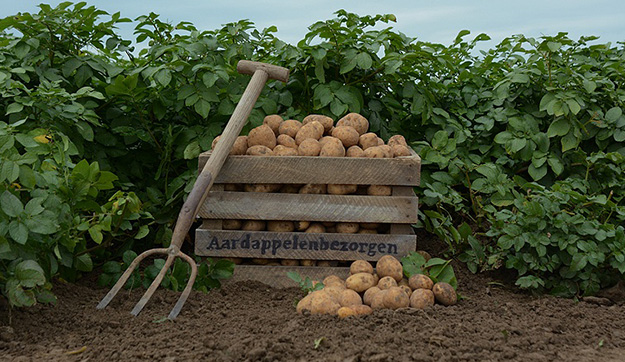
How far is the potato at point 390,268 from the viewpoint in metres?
3.31

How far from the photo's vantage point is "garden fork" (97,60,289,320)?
3139mm

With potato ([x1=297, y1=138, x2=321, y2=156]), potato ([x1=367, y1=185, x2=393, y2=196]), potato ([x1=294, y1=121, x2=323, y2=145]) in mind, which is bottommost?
potato ([x1=367, y1=185, x2=393, y2=196])

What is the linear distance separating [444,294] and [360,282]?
0.41 meters

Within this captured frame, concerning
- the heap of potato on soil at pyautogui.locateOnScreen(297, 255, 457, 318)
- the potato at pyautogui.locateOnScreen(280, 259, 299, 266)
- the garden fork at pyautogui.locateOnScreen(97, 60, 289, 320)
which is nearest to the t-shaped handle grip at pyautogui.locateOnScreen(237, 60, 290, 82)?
the garden fork at pyautogui.locateOnScreen(97, 60, 289, 320)

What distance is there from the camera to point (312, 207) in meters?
3.58

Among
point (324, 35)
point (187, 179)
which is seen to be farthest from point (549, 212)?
point (187, 179)

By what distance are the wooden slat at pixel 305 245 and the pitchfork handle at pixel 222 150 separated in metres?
0.29

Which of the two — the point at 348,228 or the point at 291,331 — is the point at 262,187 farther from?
the point at 291,331

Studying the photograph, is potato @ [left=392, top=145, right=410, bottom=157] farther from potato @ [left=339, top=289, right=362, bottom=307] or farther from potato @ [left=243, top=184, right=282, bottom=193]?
potato @ [left=339, top=289, right=362, bottom=307]

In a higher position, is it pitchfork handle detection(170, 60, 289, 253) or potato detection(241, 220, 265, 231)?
pitchfork handle detection(170, 60, 289, 253)

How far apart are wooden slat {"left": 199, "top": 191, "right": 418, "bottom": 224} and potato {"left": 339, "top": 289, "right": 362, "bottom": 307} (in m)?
0.62

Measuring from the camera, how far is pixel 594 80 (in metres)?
4.41

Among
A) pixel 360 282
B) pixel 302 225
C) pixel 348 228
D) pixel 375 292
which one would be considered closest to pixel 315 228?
pixel 302 225

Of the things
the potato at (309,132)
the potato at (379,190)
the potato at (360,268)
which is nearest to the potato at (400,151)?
the potato at (379,190)
